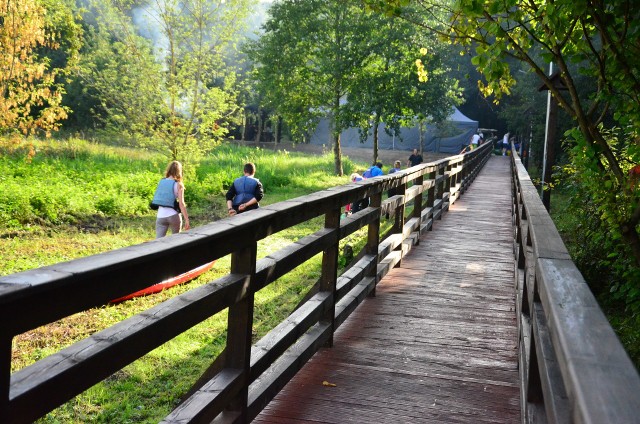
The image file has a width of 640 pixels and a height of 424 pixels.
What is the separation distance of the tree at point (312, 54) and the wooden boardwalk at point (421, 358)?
2161 centimetres

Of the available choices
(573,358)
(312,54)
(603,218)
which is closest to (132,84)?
(312,54)

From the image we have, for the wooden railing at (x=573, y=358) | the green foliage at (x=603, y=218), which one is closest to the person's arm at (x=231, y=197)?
the green foliage at (x=603, y=218)

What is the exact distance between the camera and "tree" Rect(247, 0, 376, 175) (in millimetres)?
28766

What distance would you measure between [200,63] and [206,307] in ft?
66.2

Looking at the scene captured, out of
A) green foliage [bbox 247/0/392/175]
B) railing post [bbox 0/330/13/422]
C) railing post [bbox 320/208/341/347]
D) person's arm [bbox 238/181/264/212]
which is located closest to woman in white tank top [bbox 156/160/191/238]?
person's arm [bbox 238/181/264/212]

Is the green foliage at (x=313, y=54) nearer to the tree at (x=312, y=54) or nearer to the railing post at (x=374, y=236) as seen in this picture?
the tree at (x=312, y=54)

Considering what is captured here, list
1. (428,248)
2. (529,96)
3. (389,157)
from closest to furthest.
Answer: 1. (428,248)
2. (529,96)
3. (389,157)

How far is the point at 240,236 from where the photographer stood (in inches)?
120

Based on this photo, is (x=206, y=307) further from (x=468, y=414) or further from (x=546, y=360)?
Result: (x=468, y=414)

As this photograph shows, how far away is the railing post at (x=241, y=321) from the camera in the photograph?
3.15m

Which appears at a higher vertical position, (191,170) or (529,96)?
(529,96)

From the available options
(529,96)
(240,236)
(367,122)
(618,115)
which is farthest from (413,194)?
(529,96)

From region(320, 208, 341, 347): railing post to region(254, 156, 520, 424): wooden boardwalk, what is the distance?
267 millimetres

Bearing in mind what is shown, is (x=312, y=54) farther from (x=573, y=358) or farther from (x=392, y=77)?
(x=573, y=358)
